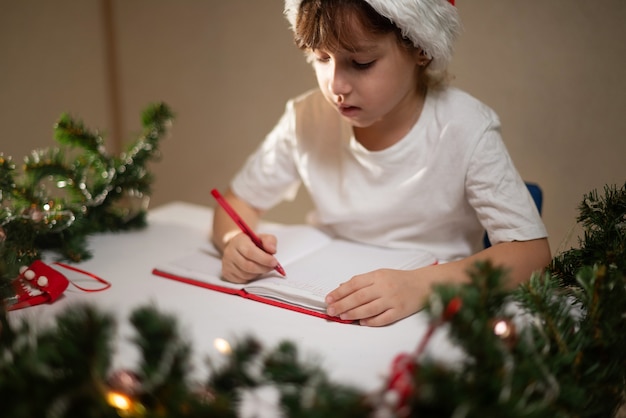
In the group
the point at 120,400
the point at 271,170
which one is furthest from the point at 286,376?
the point at 271,170

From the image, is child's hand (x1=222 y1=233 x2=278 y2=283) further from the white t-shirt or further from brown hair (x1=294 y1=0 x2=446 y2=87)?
brown hair (x1=294 y1=0 x2=446 y2=87)

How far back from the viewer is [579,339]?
719 mm

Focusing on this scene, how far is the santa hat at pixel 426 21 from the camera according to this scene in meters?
0.96

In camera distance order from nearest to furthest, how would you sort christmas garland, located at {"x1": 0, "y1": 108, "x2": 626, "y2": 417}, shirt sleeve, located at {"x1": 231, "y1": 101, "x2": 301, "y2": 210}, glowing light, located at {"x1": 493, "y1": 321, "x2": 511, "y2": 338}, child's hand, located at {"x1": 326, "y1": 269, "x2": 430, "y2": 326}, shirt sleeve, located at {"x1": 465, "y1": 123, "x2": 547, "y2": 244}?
1. christmas garland, located at {"x1": 0, "y1": 108, "x2": 626, "y2": 417}
2. glowing light, located at {"x1": 493, "y1": 321, "x2": 511, "y2": 338}
3. child's hand, located at {"x1": 326, "y1": 269, "x2": 430, "y2": 326}
4. shirt sleeve, located at {"x1": 465, "y1": 123, "x2": 547, "y2": 244}
5. shirt sleeve, located at {"x1": 231, "y1": 101, "x2": 301, "y2": 210}

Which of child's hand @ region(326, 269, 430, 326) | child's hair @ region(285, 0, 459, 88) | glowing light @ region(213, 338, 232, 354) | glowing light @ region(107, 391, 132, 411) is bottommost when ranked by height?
glowing light @ region(213, 338, 232, 354)

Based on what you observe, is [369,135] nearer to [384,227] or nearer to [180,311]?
[384,227]

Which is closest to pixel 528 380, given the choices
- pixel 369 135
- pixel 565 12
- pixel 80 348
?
pixel 80 348

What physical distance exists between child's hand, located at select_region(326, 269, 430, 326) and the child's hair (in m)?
0.34

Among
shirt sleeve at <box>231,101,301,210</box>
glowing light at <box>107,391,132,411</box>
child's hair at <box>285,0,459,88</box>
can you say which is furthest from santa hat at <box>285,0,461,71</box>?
glowing light at <box>107,391,132,411</box>

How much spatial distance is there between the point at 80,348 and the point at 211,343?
33 cm

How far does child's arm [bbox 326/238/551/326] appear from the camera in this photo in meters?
0.92

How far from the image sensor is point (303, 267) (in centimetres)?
108

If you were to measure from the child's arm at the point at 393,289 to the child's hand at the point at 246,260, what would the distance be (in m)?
0.14

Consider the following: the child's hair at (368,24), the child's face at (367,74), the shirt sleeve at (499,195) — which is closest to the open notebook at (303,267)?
the shirt sleeve at (499,195)
